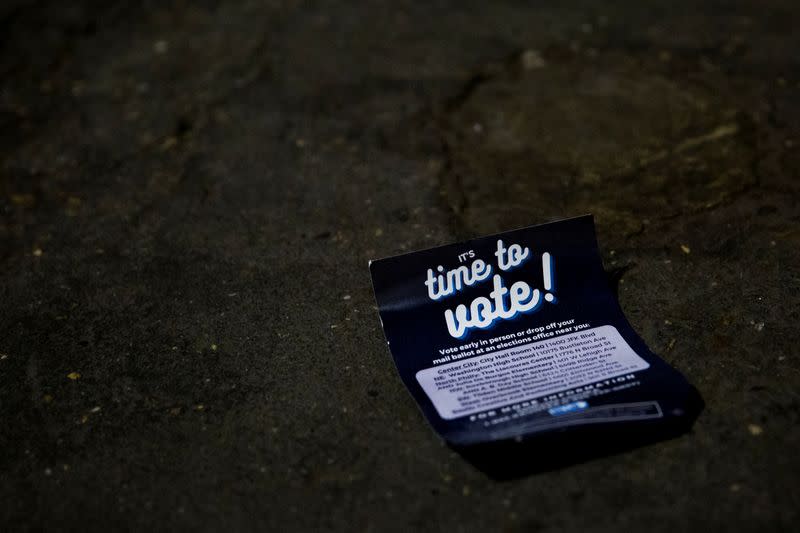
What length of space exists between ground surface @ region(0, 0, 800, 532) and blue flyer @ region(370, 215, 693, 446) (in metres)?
0.07

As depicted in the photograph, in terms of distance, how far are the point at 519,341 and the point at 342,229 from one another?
2.45 ft

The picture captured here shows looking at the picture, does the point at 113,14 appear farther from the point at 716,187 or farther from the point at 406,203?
the point at 716,187

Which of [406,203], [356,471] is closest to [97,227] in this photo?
[406,203]

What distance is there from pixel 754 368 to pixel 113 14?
3.18 meters

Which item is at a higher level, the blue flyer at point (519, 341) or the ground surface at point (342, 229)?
the blue flyer at point (519, 341)

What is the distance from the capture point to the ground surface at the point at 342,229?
5.19 ft

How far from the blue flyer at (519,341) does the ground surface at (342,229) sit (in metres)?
0.07

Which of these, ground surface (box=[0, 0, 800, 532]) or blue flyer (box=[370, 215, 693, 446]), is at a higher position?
blue flyer (box=[370, 215, 693, 446])

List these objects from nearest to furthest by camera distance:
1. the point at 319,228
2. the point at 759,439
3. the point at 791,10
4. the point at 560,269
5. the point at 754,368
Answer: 1. the point at 759,439
2. the point at 754,368
3. the point at 560,269
4. the point at 319,228
5. the point at 791,10

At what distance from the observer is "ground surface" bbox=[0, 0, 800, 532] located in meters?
1.58

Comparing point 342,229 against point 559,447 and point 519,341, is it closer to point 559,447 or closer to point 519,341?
point 519,341

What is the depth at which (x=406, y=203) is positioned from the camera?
2.46 m

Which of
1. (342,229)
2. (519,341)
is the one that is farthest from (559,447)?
(342,229)

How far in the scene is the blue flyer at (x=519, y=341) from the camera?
1.64 m
